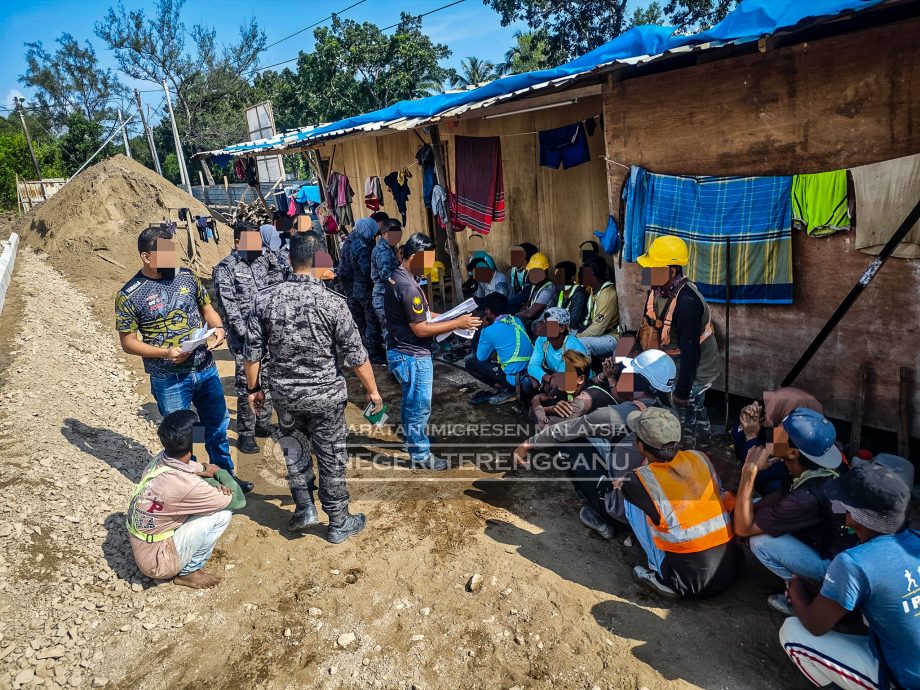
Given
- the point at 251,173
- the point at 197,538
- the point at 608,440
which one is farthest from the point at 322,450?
the point at 251,173

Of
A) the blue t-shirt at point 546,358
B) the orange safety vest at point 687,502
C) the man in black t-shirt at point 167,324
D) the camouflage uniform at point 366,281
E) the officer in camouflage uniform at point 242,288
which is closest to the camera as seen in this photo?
the orange safety vest at point 687,502

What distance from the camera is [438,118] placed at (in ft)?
19.3

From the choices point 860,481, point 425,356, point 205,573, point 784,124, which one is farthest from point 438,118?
point 860,481

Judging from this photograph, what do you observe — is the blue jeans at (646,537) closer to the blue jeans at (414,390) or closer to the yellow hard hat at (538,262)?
the blue jeans at (414,390)

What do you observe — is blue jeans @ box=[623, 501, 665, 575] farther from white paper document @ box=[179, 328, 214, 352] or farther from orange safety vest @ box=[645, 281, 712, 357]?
white paper document @ box=[179, 328, 214, 352]

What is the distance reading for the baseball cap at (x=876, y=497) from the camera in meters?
2.11

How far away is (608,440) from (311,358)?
6.48 feet

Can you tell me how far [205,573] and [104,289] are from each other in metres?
10.5

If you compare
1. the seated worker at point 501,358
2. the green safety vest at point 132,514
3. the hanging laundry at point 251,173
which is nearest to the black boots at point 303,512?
the green safety vest at point 132,514

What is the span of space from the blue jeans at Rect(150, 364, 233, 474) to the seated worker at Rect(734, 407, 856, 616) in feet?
11.3

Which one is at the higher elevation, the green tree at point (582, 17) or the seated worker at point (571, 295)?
the green tree at point (582, 17)

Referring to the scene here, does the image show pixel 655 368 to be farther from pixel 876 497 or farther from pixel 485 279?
pixel 485 279

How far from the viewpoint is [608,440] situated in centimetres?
385

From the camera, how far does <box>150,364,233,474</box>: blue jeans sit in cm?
399
